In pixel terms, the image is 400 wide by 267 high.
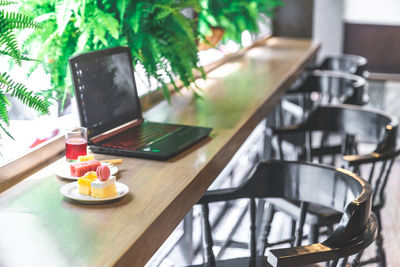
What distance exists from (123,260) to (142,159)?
67 cm

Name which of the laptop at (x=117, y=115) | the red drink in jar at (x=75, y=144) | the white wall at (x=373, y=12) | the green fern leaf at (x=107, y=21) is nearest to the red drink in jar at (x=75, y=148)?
the red drink in jar at (x=75, y=144)

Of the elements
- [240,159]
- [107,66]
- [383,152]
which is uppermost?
[107,66]

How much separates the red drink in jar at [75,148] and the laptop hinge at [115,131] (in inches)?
6.0

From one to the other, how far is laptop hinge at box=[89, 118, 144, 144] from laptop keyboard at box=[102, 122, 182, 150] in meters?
0.02

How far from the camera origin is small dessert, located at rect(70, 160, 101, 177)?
1663 mm

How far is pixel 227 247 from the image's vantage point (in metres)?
3.28

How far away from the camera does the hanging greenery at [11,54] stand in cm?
156

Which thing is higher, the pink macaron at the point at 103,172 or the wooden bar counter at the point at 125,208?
the pink macaron at the point at 103,172

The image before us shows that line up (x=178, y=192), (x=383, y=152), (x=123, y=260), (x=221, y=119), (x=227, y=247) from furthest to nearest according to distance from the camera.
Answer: (x=227, y=247) → (x=221, y=119) → (x=383, y=152) → (x=178, y=192) → (x=123, y=260)

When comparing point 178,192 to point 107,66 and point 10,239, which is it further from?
point 107,66

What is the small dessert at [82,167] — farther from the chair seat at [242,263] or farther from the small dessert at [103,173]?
the chair seat at [242,263]

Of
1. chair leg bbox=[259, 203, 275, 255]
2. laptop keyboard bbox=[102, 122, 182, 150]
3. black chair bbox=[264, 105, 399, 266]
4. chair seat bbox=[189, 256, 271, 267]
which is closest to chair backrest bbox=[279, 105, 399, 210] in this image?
black chair bbox=[264, 105, 399, 266]

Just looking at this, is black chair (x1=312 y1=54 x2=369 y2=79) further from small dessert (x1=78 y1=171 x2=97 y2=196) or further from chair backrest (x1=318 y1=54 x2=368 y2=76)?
small dessert (x1=78 y1=171 x2=97 y2=196)

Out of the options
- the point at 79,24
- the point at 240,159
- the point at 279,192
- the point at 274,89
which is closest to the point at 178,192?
the point at 279,192
